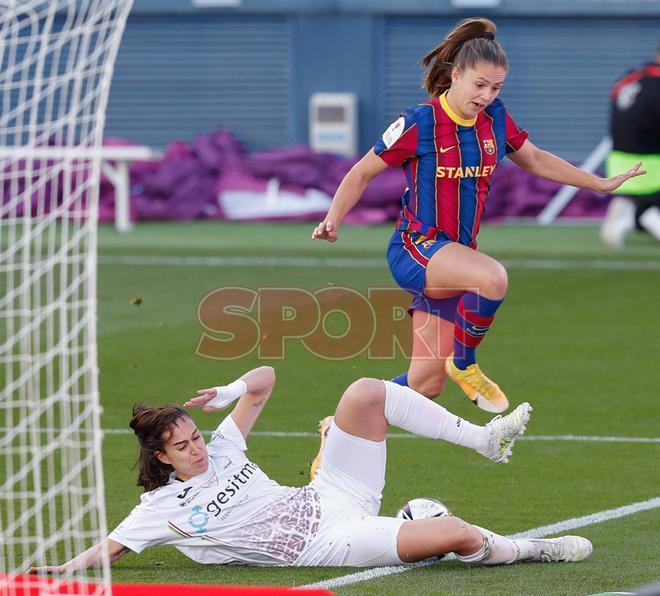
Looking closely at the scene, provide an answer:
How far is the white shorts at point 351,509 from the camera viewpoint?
18.1 feet

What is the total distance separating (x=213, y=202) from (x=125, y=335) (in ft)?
30.4

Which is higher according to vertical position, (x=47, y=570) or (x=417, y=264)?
(x=417, y=264)

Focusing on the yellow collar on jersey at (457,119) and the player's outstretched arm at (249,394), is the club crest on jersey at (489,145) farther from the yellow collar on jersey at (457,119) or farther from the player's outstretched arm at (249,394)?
the player's outstretched arm at (249,394)

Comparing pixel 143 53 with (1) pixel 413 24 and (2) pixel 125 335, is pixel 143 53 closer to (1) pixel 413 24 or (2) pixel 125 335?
(1) pixel 413 24

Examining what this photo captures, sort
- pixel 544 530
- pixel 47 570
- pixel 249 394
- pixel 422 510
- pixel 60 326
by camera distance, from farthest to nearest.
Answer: pixel 60 326, pixel 544 530, pixel 249 394, pixel 422 510, pixel 47 570

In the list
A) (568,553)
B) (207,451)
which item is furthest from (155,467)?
(568,553)

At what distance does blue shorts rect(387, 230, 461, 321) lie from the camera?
681 cm

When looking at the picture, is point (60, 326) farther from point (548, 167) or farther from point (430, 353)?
point (548, 167)

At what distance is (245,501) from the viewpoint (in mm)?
5605

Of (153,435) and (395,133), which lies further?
(395,133)

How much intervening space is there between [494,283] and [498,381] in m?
3.42

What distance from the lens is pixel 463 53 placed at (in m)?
6.61

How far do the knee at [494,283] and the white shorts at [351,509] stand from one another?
111cm

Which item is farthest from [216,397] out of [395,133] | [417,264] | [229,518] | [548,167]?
[548,167]
